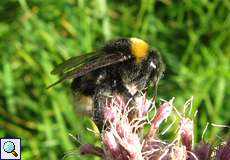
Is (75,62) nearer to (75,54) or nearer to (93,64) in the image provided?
(93,64)

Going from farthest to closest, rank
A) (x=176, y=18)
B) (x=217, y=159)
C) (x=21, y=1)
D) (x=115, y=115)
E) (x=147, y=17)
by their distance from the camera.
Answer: (x=176, y=18), (x=147, y=17), (x=21, y=1), (x=115, y=115), (x=217, y=159)

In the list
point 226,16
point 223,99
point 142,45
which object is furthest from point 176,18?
point 142,45

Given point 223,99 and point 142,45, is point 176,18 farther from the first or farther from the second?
point 142,45

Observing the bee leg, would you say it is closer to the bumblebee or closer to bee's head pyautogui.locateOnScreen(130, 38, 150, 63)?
the bumblebee

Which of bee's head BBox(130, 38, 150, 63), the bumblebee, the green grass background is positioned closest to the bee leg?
the bumblebee

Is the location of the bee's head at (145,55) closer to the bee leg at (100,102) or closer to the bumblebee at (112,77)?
the bumblebee at (112,77)
